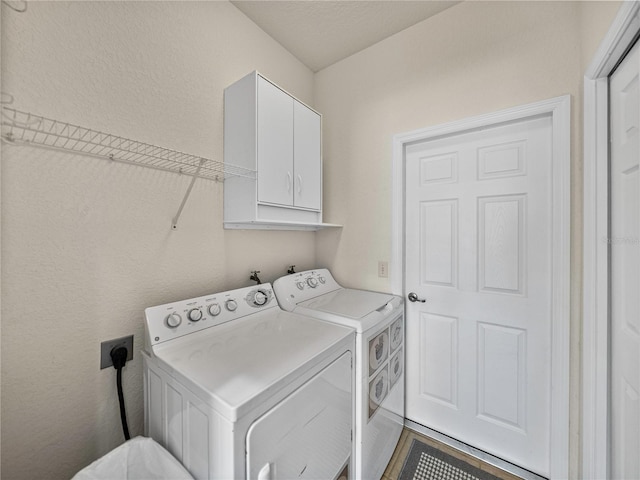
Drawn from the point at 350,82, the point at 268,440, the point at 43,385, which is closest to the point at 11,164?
the point at 43,385

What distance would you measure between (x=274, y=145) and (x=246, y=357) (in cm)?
116

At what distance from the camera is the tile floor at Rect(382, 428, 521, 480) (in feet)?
4.99

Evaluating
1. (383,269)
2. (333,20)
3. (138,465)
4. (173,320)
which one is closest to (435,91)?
(333,20)

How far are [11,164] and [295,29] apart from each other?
1818 millimetres

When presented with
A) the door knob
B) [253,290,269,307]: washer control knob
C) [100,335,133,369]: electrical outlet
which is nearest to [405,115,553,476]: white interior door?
the door knob

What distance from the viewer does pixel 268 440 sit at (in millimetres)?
838

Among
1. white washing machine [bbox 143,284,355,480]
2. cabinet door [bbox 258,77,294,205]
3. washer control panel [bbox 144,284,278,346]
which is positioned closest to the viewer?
white washing machine [bbox 143,284,355,480]

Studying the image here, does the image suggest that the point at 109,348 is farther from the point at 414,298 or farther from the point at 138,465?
the point at 414,298

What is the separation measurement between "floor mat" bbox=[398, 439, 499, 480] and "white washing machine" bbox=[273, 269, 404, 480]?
12cm

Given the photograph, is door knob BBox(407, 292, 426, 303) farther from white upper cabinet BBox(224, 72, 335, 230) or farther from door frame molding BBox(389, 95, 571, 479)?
white upper cabinet BBox(224, 72, 335, 230)

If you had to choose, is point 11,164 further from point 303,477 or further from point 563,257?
point 563,257

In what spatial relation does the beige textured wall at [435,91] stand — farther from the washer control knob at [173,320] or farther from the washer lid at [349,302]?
the washer control knob at [173,320]

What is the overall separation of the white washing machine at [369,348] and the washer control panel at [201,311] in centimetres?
21

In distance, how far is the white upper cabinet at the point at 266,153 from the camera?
1455 millimetres
